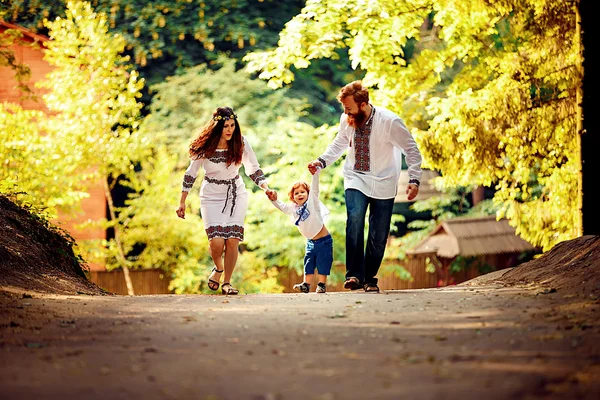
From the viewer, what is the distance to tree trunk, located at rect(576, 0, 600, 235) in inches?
411

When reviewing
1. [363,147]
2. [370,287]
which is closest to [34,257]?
[370,287]

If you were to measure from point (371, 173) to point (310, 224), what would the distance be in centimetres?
144

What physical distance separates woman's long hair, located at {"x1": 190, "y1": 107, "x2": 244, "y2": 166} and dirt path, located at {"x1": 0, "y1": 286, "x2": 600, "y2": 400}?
2415mm

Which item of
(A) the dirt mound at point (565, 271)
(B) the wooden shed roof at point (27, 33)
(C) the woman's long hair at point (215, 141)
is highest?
(B) the wooden shed roof at point (27, 33)

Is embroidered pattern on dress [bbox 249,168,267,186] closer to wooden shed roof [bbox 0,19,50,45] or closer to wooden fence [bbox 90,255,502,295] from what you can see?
wooden fence [bbox 90,255,502,295]

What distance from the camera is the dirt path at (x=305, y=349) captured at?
A: 4.46 m

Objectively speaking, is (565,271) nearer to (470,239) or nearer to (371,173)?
(371,173)

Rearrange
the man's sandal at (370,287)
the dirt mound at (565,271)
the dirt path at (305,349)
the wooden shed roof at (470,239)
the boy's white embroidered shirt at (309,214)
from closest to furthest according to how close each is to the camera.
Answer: the dirt path at (305,349) → the dirt mound at (565,271) → the man's sandal at (370,287) → the boy's white embroidered shirt at (309,214) → the wooden shed roof at (470,239)

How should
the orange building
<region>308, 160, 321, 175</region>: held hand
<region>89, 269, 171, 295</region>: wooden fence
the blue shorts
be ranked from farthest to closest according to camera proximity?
the orange building < <region>89, 269, 171, 295</region>: wooden fence < the blue shorts < <region>308, 160, 321, 175</region>: held hand

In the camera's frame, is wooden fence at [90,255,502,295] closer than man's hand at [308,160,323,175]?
No

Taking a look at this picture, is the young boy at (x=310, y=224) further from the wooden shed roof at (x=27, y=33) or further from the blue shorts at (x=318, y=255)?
the wooden shed roof at (x=27, y=33)

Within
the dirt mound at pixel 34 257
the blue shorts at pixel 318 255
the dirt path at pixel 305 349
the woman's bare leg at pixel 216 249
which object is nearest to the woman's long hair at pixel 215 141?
the woman's bare leg at pixel 216 249

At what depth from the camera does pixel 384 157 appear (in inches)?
386

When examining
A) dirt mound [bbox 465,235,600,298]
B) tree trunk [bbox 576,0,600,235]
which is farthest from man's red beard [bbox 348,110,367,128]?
tree trunk [bbox 576,0,600,235]
